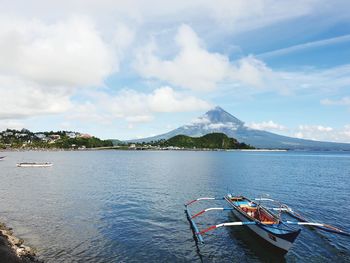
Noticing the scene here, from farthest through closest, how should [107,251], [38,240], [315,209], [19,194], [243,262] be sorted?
[19,194]
[315,209]
[38,240]
[107,251]
[243,262]

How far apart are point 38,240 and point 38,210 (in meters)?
12.4

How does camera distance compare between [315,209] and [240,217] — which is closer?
[240,217]

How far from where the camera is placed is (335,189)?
192 ft

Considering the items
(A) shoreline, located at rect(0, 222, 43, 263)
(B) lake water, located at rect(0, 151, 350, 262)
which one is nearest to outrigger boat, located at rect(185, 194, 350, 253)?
(B) lake water, located at rect(0, 151, 350, 262)

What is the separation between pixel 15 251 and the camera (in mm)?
22578

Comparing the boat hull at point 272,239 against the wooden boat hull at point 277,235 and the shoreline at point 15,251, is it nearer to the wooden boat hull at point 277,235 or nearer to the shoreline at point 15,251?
the wooden boat hull at point 277,235

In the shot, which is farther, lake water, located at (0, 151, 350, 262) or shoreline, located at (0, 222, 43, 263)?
lake water, located at (0, 151, 350, 262)

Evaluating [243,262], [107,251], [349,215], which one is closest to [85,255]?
[107,251]

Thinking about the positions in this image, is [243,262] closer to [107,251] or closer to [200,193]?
[107,251]

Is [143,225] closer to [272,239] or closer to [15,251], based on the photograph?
[15,251]

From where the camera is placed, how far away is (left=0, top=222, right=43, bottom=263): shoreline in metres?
20.4

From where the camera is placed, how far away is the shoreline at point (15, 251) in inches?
801

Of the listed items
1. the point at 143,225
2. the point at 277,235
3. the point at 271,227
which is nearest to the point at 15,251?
the point at 143,225

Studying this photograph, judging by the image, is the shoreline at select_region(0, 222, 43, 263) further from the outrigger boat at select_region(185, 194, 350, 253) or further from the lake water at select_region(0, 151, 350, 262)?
the outrigger boat at select_region(185, 194, 350, 253)
